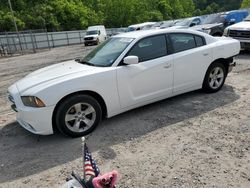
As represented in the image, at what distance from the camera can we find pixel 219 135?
402 centimetres

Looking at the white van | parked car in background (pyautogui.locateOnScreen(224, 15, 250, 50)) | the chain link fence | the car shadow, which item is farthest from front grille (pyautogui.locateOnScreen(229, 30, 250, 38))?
the chain link fence

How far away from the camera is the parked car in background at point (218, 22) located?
1302 cm

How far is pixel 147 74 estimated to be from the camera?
4.77 metres

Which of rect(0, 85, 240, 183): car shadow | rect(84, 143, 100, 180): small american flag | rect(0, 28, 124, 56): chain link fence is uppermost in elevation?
rect(84, 143, 100, 180): small american flag

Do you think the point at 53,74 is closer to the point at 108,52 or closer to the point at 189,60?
the point at 108,52

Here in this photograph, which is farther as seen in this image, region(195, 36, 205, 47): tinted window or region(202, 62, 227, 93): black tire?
region(202, 62, 227, 93): black tire

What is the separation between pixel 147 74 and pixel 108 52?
0.86 metres

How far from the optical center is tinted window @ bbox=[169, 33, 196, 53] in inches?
206

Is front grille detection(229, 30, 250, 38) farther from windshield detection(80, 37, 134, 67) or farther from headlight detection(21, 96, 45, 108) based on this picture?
headlight detection(21, 96, 45, 108)

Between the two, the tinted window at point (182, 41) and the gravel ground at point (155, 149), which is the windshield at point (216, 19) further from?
the gravel ground at point (155, 149)

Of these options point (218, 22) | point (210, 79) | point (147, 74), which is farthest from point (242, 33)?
point (147, 74)

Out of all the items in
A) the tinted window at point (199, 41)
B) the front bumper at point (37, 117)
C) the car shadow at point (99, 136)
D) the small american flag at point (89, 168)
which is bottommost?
the car shadow at point (99, 136)

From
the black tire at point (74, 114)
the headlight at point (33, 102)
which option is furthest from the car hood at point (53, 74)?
the black tire at point (74, 114)

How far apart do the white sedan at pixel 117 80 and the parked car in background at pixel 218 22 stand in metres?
7.57
